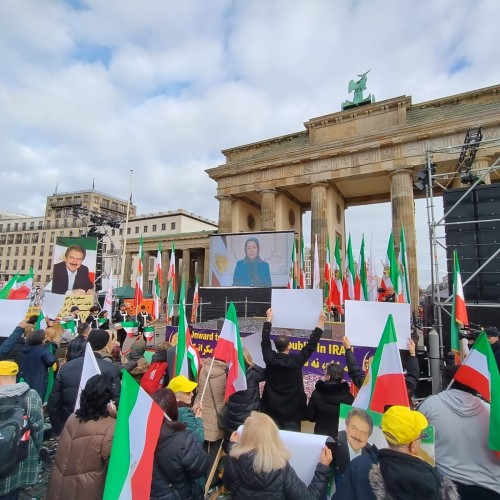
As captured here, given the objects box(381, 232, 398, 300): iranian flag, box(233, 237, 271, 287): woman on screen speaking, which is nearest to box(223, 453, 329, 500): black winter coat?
box(381, 232, 398, 300): iranian flag

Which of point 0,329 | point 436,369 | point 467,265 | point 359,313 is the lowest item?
point 436,369

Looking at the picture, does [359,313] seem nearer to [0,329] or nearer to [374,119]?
[0,329]

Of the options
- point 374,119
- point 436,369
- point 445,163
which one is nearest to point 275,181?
point 374,119

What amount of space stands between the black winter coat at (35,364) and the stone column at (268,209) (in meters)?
24.0

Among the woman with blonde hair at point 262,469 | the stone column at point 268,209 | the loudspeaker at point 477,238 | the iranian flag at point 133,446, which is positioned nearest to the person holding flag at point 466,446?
the woman with blonde hair at point 262,469

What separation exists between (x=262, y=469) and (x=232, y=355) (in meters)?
1.87

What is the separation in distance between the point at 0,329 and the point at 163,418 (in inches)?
186

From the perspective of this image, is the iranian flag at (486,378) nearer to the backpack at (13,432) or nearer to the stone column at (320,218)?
the backpack at (13,432)

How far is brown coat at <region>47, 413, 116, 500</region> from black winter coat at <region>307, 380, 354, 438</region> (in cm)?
200

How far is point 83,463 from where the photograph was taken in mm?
2215

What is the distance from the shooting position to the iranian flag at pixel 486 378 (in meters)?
2.31

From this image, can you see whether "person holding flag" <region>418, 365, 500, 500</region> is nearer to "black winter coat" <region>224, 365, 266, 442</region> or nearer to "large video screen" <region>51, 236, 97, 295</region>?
"black winter coat" <region>224, 365, 266, 442</region>

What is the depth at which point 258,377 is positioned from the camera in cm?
384

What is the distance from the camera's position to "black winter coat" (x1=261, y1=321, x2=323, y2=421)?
357cm
